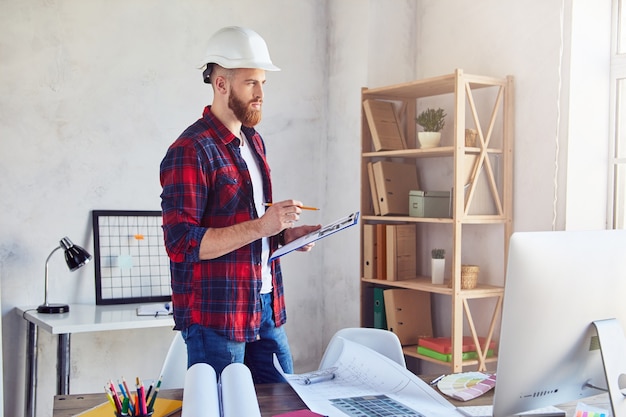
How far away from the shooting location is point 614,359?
1546 millimetres

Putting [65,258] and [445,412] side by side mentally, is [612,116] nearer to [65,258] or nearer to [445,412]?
[445,412]

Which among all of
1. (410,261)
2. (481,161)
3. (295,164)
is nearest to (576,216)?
(481,161)

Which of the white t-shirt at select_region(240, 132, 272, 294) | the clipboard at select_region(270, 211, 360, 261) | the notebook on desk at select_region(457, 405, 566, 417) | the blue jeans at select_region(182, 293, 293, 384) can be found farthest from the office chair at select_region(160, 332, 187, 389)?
the notebook on desk at select_region(457, 405, 566, 417)

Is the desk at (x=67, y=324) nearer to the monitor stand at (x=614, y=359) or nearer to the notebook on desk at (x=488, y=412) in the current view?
the notebook on desk at (x=488, y=412)

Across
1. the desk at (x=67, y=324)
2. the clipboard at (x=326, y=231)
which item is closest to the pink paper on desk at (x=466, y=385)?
the clipboard at (x=326, y=231)

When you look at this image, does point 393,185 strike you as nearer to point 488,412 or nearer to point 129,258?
point 129,258

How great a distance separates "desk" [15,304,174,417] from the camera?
323cm

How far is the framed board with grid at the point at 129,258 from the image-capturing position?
151 inches

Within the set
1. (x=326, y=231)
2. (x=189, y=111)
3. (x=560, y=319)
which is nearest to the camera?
(x=560, y=319)

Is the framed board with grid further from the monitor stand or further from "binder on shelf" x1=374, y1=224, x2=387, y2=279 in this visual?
the monitor stand

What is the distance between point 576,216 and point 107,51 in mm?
2561

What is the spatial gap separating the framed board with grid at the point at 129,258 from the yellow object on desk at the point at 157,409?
2190mm

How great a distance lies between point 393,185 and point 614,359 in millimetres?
2503

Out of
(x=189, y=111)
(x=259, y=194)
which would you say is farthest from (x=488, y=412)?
(x=189, y=111)
